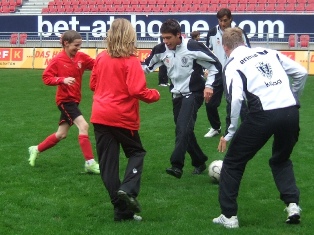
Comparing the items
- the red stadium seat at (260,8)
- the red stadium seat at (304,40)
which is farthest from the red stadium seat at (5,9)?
the red stadium seat at (304,40)

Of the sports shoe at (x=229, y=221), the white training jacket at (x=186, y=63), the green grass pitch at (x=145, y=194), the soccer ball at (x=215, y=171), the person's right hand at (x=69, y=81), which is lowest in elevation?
the green grass pitch at (x=145, y=194)

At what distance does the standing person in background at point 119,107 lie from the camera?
638 centimetres

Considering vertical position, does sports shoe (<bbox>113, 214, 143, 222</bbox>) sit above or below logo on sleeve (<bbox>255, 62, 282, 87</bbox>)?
below

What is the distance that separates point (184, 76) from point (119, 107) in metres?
2.06

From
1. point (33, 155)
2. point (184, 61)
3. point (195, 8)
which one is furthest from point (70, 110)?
point (195, 8)

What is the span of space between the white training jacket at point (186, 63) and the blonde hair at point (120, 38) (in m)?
1.92

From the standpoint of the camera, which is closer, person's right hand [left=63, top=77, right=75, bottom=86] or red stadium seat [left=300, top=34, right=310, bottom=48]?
person's right hand [left=63, top=77, right=75, bottom=86]

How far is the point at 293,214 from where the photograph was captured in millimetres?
6539

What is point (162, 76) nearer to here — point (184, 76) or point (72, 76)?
point (72, 76)

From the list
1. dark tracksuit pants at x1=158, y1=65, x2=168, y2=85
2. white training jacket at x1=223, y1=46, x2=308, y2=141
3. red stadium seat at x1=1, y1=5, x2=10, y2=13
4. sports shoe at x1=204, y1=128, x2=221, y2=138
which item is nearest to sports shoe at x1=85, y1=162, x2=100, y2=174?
white training jacket at x1=223, y1=46, x2=308, y2=141

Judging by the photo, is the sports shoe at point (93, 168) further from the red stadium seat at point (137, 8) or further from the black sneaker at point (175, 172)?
the red stadium seat at point (137, 8)

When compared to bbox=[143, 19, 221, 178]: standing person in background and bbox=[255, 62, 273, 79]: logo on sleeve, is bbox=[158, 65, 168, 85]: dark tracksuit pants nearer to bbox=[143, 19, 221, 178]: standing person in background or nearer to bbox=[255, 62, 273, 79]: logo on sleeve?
bbox=[143, 19, 221, 178]: standing person in background

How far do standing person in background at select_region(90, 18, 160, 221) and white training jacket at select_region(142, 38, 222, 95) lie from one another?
69.8 inches

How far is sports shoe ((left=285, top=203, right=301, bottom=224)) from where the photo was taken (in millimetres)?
6539
